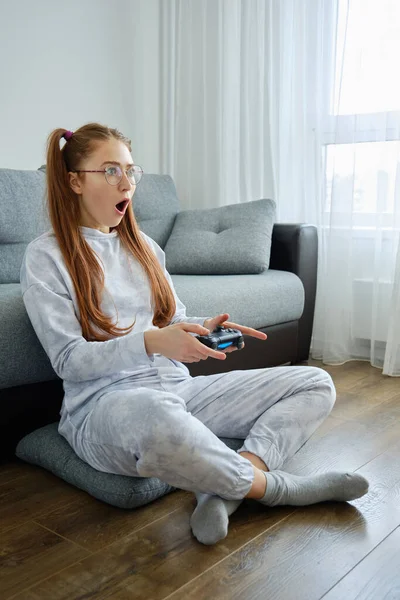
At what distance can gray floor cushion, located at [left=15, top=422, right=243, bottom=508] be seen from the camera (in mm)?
1516

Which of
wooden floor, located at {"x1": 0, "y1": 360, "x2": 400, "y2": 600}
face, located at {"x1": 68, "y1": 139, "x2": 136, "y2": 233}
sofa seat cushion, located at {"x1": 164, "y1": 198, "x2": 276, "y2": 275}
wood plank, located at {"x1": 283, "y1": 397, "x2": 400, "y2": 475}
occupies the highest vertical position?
face, located at {"x1": 68, "y1": 139, "x2": 136, "y2": 233}

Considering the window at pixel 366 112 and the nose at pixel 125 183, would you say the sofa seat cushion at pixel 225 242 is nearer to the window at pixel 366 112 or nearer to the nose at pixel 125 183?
the window at pixel 366 112

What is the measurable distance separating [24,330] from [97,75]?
2.11 metres

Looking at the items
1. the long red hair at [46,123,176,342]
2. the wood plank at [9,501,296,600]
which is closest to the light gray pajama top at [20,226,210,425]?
the long red hair at [46,123,176,342]

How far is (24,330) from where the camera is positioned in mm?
1736

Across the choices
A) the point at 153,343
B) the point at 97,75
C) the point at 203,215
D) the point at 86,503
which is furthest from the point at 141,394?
the point at 97,75

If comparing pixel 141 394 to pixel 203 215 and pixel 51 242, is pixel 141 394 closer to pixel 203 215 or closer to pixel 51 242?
pixel 51 242

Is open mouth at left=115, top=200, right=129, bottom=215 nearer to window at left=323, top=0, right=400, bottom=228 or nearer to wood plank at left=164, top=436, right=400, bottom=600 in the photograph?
wood plank at left=164, top=436, right=400, bottom=600

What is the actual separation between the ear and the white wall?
151 centimetres

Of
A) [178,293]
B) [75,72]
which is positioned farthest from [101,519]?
[75,72]

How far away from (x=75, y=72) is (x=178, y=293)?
1.63m

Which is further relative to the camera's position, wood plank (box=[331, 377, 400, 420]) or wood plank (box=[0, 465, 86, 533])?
wood plank (box=[331, 377, 400, 420])

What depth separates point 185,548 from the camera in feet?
4.39

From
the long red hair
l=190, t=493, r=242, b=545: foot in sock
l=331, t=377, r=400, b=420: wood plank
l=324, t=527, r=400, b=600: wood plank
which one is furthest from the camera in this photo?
l=331, t=377, r=400, b=420: wood plank
